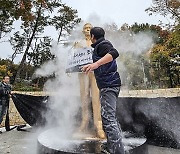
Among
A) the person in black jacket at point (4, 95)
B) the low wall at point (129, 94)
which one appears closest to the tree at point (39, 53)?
the low wall at point (129, 94)

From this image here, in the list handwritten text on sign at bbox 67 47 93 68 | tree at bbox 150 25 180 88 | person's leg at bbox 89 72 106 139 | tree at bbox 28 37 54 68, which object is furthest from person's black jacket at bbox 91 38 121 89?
tree at bbox 28 37 54 68

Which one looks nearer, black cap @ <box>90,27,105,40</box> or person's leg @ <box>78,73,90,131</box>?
black cap @ <box>90,27,105,40</box>

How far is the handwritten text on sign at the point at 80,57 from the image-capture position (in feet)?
13.5

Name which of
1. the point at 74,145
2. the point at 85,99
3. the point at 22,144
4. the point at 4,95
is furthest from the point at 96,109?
the point at 4,95

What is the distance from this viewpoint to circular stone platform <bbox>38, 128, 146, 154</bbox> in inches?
131

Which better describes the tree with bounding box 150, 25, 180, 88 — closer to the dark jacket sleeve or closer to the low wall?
the low wall

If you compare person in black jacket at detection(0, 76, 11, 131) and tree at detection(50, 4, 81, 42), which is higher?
tree at detection(50, 4, 81, 42)

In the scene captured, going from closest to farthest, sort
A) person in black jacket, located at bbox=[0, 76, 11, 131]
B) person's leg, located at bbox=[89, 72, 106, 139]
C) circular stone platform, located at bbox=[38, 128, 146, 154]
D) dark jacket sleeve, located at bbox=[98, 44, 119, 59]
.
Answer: dark jacket sleeve, located at bbox=[98, 44, 119, 59]
circular stone platform, located at bbox=[38, 128, 146, 154]
person's leg, located at bbox=[89, 72, 106, 139]
person in black jacket, located at bbox=[0, 76, 11, 131]

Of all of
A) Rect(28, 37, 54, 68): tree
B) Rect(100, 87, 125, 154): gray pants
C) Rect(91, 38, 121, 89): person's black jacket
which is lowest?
Rect(100, 87, 125, 154): gray pants

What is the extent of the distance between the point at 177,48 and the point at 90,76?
11930 mm

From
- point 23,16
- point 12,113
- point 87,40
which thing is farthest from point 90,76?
point 23,16

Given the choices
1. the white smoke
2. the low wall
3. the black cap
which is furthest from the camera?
the low wall

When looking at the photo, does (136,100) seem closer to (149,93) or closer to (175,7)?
(149,93)

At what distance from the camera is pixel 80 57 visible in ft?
13.8
